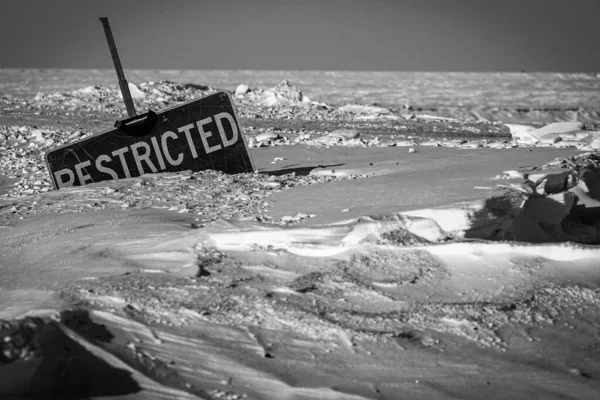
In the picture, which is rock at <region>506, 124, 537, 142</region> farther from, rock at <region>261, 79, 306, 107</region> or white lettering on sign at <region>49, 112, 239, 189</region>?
rock at <region>261, 79, 306, 107</region>

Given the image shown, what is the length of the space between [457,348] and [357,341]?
0.43 m

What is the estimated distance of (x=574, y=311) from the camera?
3682mm

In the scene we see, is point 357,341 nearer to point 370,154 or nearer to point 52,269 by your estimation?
point 52,269

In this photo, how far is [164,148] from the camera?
6.10m

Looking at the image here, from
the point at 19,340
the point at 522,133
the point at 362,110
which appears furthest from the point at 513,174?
the point at 362,110

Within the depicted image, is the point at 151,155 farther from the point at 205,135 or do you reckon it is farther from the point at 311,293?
the point at 311,293

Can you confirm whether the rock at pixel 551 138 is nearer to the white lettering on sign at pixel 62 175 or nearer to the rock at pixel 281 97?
the white lettering on sign at pixel 62 175

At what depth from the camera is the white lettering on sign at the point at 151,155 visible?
605cm

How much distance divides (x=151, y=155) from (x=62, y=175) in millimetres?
706

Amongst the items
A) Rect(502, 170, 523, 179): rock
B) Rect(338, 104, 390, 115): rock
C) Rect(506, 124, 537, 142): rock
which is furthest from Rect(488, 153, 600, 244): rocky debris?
Rect(338, 104, 390, 115): rock

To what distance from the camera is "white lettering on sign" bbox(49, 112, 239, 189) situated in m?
6.05

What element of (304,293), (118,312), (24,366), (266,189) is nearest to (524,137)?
(266,189)

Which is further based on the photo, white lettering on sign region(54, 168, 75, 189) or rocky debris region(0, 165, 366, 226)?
white lettering on sign region(54, 168, 75, 189)

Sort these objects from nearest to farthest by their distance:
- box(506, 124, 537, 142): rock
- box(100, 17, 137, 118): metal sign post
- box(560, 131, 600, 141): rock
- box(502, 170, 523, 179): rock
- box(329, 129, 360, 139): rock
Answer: box(502, 170, 523, 179): rock, box(100, 17, 137, 118): metal sign post, box(560, 131, 600, 141): rock, box(506, 124, 537, 142): rock, box(329, 129, 360, 139): rock
